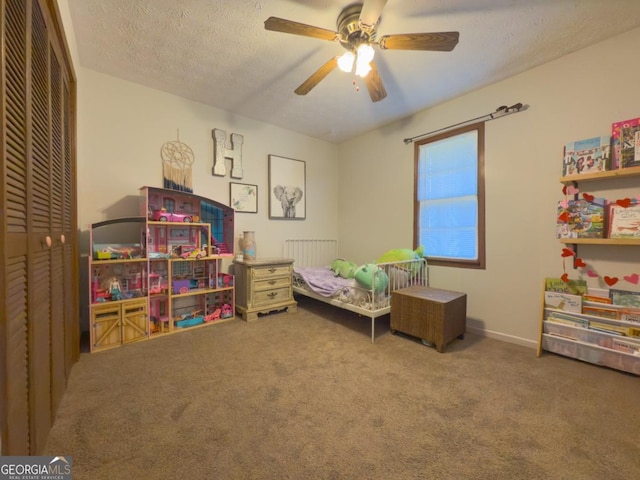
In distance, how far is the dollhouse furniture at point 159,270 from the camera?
7.32 ft

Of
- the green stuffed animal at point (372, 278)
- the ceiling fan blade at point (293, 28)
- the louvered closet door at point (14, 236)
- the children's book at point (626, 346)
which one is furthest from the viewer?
the green stuffed animal at point (372, 278)

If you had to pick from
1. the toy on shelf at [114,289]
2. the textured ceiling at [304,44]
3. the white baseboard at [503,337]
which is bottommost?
the white baseboard at [503,337]

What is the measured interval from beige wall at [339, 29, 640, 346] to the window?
11 centimetres

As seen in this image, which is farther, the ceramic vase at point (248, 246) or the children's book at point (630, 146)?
the ceramic vase at point (248, 246)

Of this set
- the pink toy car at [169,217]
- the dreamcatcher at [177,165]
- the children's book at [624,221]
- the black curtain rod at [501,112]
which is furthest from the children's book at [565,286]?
the dreamcatcher at [177,165]

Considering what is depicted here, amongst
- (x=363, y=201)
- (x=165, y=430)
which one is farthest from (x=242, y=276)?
(x=363, y=201)

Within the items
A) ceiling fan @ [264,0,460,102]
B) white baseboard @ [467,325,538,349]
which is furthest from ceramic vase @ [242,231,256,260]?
white baseboard @ [467,325,538,349]

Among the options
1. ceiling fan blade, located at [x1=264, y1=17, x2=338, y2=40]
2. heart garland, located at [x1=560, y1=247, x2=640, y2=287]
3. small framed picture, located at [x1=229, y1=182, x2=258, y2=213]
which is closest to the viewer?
ceiling fan blade, located at [x1=264, y1=17, x2=338, y2=40]

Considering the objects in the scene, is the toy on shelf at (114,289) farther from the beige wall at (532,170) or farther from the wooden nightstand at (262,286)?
the beige wall at (532,170)

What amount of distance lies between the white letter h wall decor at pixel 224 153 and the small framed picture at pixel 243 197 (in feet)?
0.49

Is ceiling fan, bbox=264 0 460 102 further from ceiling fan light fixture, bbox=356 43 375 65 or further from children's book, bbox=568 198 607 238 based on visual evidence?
children's book, bbox=568 198 607 238

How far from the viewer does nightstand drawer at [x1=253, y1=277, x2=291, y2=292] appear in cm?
295

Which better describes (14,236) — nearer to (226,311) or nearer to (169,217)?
(169,217)

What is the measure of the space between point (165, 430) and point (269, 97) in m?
2.97
